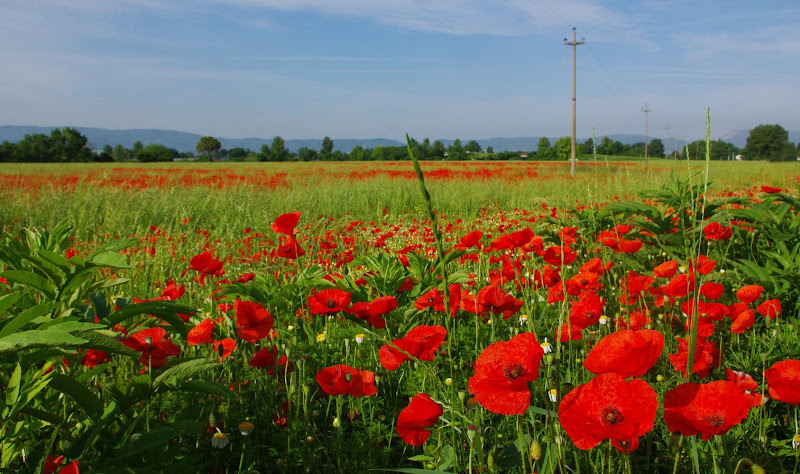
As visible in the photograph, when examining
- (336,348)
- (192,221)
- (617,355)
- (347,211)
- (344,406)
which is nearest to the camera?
(617,355)

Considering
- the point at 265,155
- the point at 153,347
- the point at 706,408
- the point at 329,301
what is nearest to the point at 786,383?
the point at 706,408

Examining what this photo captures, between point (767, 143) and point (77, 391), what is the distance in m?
90.8

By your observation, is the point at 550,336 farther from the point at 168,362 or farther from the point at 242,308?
the point at 168,362

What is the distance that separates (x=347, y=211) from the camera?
312 inches

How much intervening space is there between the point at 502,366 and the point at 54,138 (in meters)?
69.3

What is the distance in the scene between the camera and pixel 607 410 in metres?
0.76

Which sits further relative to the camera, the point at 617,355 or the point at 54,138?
the point at 54,138

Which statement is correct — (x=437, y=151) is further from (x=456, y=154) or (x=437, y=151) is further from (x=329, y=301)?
(x=329, y=301)

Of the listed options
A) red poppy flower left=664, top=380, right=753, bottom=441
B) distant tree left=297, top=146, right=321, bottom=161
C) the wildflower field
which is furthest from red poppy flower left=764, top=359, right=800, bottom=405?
distant tree left=297, top=146, right=321, bottom=161

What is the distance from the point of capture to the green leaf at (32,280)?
0.97 metres

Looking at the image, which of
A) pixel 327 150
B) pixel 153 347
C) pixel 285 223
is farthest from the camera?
pixel 327 150

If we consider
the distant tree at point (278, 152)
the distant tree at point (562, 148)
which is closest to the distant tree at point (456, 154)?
the distant tree at point (562, 148)

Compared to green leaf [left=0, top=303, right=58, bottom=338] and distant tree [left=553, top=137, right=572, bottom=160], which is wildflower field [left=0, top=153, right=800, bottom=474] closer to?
green leaf [left=0, top=303, right=58, bottom=338]

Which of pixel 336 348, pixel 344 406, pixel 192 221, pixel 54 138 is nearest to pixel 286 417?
pixel 344 406
